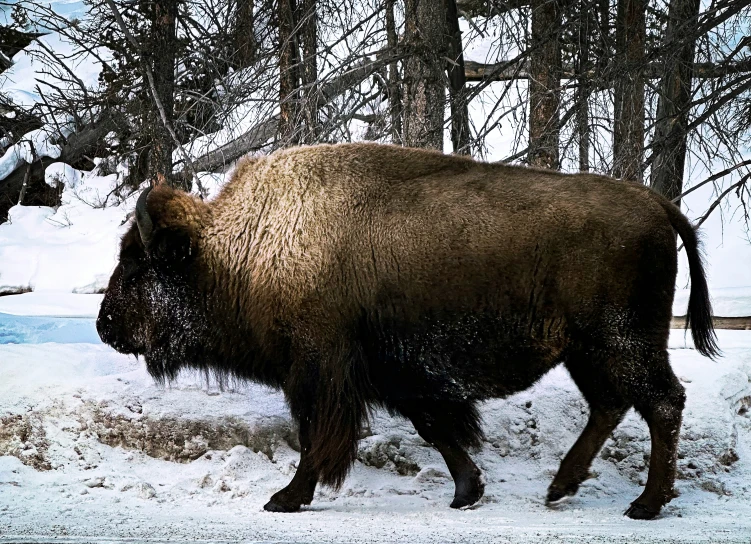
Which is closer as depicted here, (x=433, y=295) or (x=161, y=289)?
(x=433, y=295)

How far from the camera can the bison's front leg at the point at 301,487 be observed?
4.35 metres

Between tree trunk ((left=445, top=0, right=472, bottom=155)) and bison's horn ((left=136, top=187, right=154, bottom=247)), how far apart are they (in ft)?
10.3

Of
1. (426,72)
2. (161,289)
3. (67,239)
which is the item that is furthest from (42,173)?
(161,289)

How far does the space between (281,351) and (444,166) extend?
1465 mm

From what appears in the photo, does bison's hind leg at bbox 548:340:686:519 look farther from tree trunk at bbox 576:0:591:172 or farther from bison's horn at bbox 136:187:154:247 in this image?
tree trunk at bbox 576:0:591:172

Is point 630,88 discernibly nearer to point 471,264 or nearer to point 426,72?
point 426,72

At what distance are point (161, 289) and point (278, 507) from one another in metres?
1.52

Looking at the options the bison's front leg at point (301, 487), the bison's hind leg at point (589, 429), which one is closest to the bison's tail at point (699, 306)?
the bison's hind leg at point (589, 429)

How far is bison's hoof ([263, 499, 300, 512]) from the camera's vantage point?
431 centimetres

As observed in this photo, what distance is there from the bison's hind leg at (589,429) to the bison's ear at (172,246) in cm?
232

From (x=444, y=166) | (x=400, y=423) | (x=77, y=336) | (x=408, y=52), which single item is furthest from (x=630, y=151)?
(x=77, y=336)

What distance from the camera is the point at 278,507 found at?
14.2 ft

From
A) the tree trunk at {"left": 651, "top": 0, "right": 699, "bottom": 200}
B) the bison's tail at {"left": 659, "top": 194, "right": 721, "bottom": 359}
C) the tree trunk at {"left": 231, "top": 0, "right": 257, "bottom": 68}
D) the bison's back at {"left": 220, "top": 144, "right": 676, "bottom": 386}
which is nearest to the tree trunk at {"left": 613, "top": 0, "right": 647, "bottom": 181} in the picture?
the tree trunk at {"left": 651, "top": 0, "right": 699, "bottom": 200}

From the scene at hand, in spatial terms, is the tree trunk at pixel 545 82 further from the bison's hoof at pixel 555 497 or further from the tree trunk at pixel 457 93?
the bison's hoof at pixel 555 497
